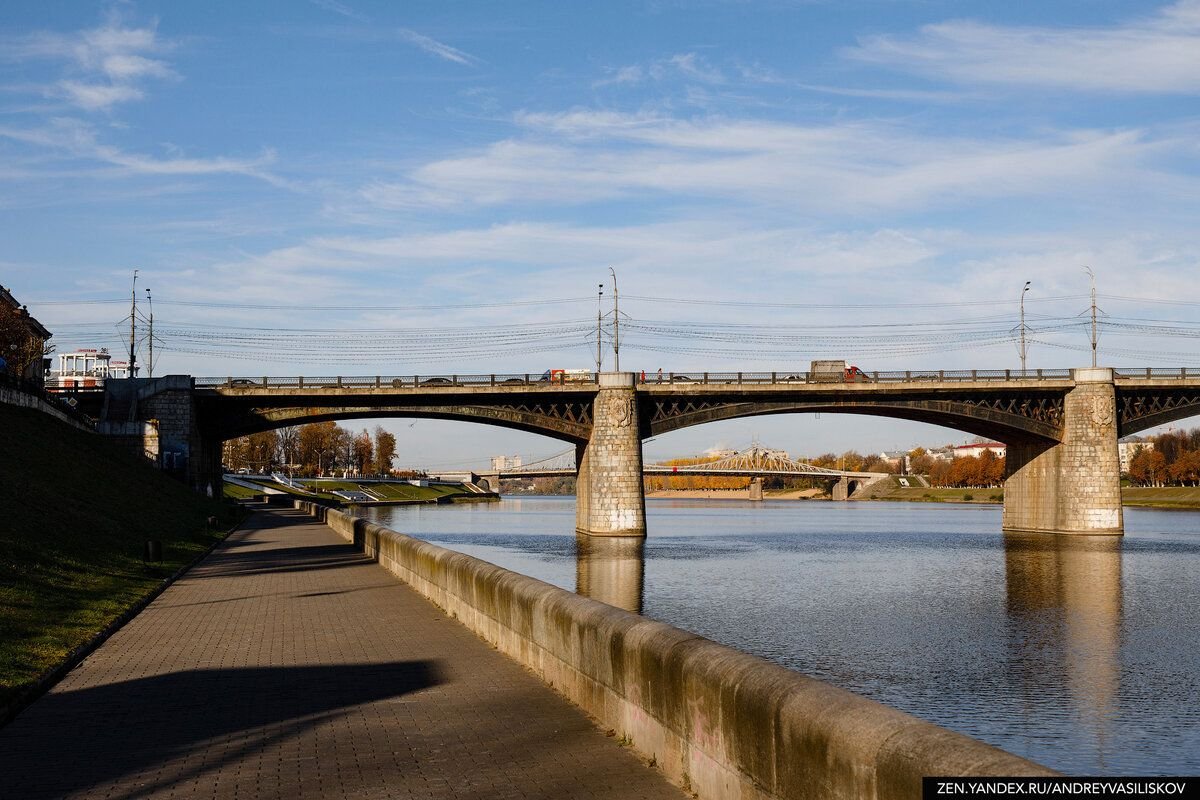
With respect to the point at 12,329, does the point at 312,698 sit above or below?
below

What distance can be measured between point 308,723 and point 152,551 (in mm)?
20240

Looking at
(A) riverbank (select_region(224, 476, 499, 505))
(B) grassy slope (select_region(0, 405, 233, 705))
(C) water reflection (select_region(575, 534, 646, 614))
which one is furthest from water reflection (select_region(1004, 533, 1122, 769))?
(A) riverbank (select_region(224, 476, 499, 505))

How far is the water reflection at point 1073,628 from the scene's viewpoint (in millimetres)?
21719

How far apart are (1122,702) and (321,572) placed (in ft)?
67.5

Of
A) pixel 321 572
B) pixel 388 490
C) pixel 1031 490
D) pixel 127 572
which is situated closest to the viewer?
pixel 127 572

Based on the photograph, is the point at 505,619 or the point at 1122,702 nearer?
the point at 505,619

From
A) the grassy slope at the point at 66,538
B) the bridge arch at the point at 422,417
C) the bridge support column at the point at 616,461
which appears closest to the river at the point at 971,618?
the bridge support column at the point at 616,461

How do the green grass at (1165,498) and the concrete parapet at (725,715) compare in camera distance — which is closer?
the concrete parapet at (725,715)

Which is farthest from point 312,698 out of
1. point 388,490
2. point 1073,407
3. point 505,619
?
point 388,490

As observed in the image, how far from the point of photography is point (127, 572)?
27.8 metres

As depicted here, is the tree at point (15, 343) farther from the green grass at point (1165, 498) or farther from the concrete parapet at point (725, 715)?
the green grass at point (1165, 498)

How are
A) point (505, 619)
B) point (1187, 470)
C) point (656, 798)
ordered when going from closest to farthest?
point (656, 798)
point (505, 619)
point (1187, 470)

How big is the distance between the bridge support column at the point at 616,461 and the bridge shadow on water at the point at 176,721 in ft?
212

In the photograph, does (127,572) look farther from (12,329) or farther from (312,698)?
(12,329)
